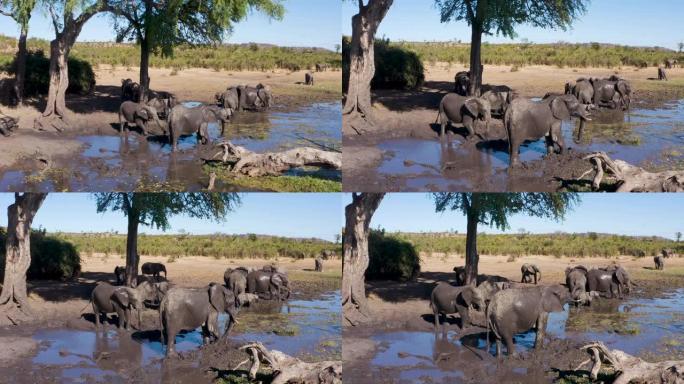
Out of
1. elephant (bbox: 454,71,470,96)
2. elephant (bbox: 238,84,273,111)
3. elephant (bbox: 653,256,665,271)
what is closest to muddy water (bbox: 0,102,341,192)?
elephant (bbox: 238,84,273,111)

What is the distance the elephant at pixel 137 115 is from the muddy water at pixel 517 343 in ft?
32.8

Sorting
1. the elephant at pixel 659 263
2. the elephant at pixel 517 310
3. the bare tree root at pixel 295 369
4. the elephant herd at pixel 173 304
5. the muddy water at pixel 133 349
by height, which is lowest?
the elephant at pixel 659 263

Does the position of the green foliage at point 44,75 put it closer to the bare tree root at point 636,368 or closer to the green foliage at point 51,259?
the green foliage at point 51,259

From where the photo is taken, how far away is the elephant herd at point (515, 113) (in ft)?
64.3

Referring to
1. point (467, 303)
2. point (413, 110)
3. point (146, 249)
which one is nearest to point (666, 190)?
point (467, 303)

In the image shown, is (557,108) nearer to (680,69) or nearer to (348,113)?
(348,113)

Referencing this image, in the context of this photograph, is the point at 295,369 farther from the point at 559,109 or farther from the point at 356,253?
the point at 559,109

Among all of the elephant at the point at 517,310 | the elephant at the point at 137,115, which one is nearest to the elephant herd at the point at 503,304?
the elephant at the point at 517,310

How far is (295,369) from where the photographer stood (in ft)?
57.5

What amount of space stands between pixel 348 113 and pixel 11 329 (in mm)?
11356

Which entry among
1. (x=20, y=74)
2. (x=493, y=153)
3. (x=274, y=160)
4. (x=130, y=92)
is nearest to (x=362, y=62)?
(x=274, y=160)

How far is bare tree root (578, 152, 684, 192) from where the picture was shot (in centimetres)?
1881

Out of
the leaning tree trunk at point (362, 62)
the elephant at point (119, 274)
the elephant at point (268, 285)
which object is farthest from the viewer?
the elephant at point (119, 274)

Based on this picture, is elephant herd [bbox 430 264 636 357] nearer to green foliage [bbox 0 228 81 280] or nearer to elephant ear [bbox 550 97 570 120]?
elephant ear [bbox 550 97 570 120]
